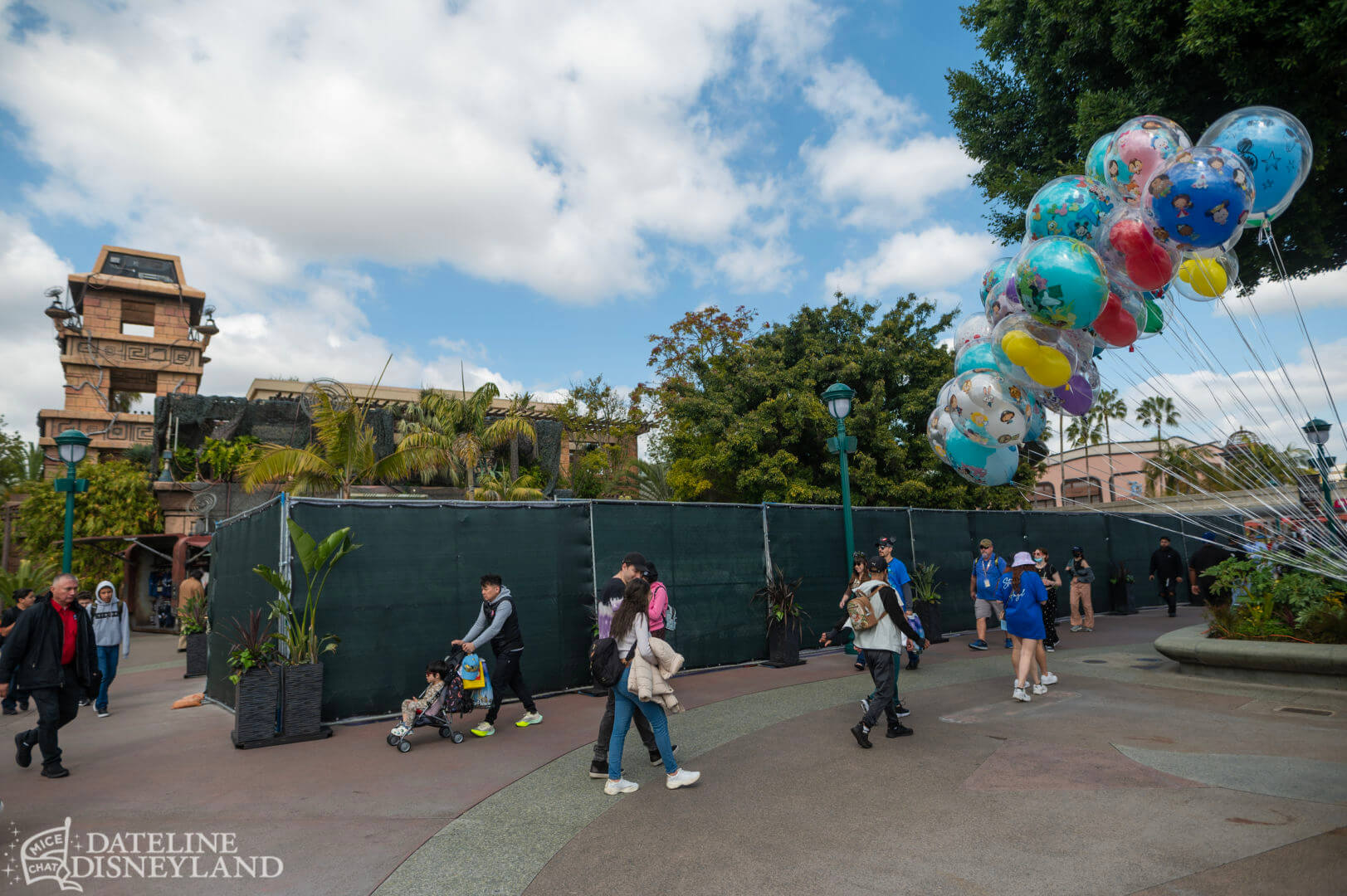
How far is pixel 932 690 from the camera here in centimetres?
945

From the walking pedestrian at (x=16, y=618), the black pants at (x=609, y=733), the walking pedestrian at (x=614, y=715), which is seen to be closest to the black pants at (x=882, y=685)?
the walking pedestrian at (x=614, y=715)

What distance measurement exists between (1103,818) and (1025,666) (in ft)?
12.4

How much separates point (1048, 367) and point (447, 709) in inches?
264

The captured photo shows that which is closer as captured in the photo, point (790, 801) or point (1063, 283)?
point (790, 801)

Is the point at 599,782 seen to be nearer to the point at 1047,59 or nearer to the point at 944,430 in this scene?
the point at 944,430

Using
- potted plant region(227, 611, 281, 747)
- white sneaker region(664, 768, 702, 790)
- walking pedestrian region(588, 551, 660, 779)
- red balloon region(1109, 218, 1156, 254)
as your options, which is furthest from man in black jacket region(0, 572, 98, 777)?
Result: red balloon region(1109, 218, 1156, 254)

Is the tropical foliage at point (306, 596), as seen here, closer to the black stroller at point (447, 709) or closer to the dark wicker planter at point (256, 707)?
the dark wicker planter at point (256, 707)

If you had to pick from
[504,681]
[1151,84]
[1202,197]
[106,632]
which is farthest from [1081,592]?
[106,632]

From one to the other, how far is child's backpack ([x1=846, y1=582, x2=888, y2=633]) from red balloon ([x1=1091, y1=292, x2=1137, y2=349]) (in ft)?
10.6

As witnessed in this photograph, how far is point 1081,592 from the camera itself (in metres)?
15.8

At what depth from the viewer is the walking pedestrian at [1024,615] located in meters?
8.50

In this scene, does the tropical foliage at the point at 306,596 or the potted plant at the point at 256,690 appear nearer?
the potted plant at the point at 256,690

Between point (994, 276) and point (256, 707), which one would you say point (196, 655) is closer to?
point (256, 707)

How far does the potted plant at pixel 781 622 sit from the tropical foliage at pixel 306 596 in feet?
21.5
